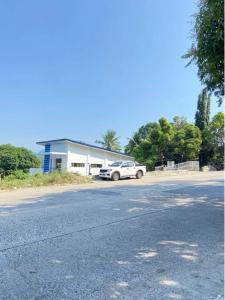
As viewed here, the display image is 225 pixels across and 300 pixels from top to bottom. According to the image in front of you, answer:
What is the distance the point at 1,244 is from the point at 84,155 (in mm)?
26883

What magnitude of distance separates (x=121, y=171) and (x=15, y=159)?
17.3 meters

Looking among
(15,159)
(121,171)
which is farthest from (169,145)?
(15,159)

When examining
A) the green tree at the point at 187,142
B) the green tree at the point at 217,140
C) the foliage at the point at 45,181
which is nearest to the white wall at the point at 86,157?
the green tree at the point at 187,142

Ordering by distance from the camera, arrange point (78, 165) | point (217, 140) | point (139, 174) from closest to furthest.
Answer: point (139, 174) → point (78, 165) → point (217, 140)

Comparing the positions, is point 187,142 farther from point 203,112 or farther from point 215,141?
point 203,112

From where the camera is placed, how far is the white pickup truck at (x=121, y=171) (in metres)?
20.4

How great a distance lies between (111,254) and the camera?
166 inches

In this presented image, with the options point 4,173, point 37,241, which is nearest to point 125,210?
point 37,241

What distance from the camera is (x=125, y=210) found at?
25.7 ft

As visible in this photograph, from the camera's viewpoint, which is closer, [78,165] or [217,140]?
[78,165]

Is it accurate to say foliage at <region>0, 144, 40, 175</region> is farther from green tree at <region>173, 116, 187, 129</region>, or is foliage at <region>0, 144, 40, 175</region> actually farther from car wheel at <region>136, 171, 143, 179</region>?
green tree at <region>173, 116, 187, 129</region>

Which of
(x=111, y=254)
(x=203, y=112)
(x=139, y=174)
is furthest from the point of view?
(x=203, y=112)

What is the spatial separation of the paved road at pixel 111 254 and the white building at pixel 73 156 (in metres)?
22.3

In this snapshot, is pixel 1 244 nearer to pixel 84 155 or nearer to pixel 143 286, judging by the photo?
pixel 143 286
